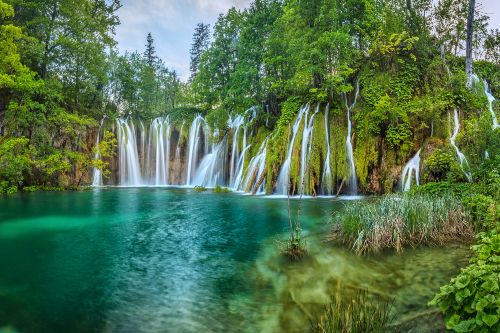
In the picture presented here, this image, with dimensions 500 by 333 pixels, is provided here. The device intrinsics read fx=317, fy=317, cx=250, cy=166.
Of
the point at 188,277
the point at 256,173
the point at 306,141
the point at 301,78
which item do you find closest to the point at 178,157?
the point at 256,173

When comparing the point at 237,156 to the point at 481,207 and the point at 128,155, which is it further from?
the point at 481,207

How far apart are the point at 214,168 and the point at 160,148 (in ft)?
24.0

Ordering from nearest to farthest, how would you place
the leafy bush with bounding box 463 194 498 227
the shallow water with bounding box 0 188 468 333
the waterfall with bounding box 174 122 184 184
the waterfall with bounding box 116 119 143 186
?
the shallow water with bounding box 0 188 468 333 → the leafy bush with bounding box 463 194 498 227 → the waterfall with bounding box 116 119 143 186 → the waterfall with bounding box 174 122 184 184

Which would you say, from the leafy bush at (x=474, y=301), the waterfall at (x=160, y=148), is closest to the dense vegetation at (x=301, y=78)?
the waterfall at (x=160, y=148)

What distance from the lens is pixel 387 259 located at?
6672mm

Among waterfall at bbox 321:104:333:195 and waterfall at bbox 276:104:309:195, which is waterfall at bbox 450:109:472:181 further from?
waterfall at bbox 276:104:309:195

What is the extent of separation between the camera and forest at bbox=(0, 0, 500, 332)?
30.7ft

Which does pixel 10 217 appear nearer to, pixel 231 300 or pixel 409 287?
pixel 231 300

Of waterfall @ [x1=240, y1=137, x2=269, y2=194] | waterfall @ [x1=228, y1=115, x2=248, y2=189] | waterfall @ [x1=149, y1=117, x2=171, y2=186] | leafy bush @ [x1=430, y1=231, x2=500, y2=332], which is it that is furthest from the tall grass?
waterfall @ [x1=149, y1=117, x2=171, y2=186]

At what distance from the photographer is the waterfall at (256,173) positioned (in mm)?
19688

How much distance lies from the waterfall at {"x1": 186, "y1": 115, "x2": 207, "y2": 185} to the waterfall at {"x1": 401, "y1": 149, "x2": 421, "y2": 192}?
19.7 m

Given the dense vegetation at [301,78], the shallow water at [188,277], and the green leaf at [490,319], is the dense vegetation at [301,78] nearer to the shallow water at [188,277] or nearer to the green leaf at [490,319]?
the shallow water at [188,277]

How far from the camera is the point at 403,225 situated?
7578mm

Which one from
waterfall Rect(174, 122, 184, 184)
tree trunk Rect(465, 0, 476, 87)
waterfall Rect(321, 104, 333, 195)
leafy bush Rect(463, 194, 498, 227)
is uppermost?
tree trunk Rect(465, 0, 476, 87)
